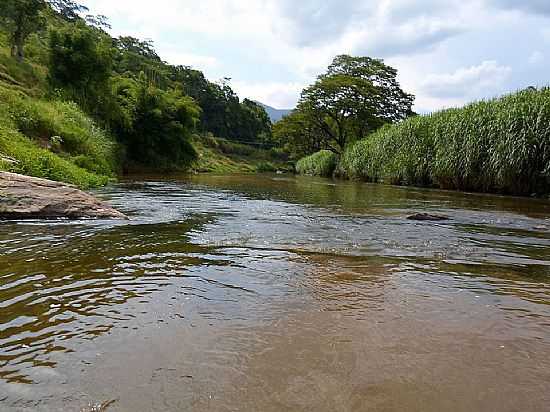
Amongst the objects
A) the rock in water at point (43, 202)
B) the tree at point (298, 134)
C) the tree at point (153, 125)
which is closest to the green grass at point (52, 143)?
the rock in water at point (43, 202)

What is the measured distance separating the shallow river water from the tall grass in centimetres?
891

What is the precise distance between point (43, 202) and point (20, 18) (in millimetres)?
28706

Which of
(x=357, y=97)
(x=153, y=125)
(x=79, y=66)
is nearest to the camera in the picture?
(x=79, y=66)

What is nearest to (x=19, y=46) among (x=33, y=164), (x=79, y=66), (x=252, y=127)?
(x=79, y=66)

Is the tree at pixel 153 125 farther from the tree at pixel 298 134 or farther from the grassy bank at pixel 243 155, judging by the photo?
the grassy bank at pixel 243 155

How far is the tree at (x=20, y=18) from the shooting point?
93.0ft

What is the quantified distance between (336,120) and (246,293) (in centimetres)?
4424

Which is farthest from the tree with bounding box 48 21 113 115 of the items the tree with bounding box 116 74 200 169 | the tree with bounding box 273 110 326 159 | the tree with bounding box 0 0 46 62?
the tree with bounding box 273 110 326 159

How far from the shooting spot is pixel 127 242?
5.21 meters

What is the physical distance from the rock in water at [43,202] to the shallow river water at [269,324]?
1.01 metres

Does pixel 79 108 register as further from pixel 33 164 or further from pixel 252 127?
pixel 252 127

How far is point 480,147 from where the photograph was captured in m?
15.0

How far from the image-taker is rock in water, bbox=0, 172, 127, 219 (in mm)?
6559

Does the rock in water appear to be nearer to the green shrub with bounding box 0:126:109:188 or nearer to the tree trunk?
the green shrub with bounding box 0:126:109:188
